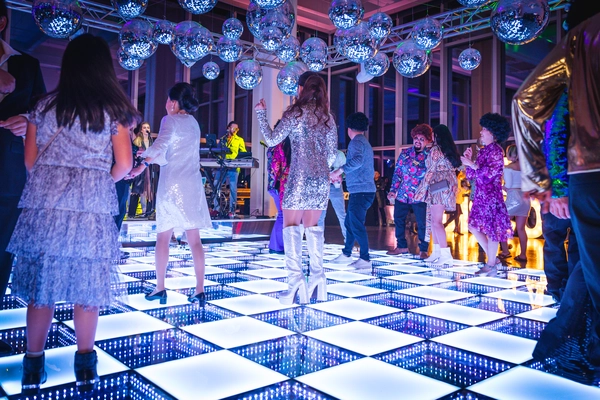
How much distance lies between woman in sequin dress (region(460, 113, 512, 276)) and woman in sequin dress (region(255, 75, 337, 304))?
6.20 ft

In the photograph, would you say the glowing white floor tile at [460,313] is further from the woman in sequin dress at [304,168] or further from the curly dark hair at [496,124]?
the curly dark hair at [496,124]

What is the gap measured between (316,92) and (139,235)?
4.14m

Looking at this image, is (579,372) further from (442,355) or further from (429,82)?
(429,82)

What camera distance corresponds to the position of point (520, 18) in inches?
152

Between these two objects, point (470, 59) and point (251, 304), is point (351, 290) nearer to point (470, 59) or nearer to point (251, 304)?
point (251, 304)

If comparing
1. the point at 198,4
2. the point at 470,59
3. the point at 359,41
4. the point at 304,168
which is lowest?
the point at 304,168

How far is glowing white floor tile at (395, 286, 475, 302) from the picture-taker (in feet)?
9.94

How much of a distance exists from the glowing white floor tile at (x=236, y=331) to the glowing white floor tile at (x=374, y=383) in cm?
47

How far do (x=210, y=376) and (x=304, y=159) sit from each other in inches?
57.3

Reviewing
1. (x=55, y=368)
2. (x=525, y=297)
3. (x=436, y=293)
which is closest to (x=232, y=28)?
(x=436, y=293)

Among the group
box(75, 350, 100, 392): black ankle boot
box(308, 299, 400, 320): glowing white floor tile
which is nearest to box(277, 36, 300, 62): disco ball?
box(308, 299, 400, 320): glowing white floor tile

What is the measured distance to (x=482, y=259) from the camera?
5039 mm

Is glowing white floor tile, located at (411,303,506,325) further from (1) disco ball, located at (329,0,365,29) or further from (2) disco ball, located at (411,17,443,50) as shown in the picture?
(2) disco ball, located at (411,17,443,50)

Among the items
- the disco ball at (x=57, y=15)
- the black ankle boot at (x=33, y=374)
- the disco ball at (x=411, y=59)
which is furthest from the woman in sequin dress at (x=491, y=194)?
the disco ball at (x=57, y=15)
